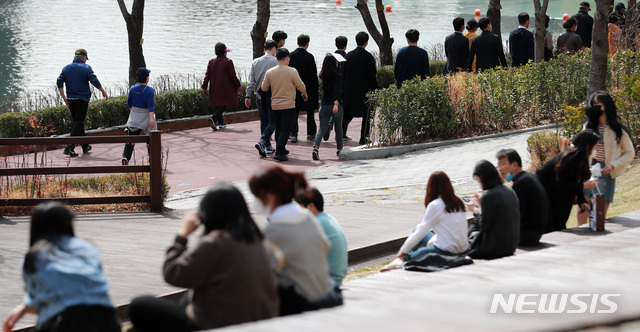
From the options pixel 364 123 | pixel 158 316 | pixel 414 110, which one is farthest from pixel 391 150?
pixel 158 316

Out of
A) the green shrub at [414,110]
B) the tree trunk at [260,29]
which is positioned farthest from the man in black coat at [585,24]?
the tree trunk at [260,29]

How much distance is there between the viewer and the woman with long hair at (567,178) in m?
7.66

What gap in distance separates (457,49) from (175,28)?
3469 centimetres

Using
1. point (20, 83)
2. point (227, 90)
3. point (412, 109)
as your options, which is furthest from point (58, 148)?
point (20, 83)

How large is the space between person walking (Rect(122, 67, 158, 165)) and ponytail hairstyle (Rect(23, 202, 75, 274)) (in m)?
7.64

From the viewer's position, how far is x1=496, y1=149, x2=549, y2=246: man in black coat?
712 centimetres

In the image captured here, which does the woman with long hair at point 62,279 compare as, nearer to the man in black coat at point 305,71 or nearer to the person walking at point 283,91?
the person walking at point 283,91

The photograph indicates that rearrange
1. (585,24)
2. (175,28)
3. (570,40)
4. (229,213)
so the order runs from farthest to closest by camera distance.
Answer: (175,28)
(585,24)
(570,40)
(229,213)

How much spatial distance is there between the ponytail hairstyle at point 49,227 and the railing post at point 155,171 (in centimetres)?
509

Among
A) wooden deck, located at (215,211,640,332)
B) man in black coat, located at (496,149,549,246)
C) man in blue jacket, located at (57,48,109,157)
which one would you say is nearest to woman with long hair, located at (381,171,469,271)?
wooden deck, located at (215,211,640,332)

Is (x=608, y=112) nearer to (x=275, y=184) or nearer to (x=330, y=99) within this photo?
(x=275, y=184)

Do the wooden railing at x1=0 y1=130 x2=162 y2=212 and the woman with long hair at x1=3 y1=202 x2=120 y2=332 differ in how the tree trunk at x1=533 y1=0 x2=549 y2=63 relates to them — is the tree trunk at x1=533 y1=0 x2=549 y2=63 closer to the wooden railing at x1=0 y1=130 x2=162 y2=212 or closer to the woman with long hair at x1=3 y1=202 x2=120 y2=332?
the wooden railing at x1=0 y1=130 x2=162 y2=212

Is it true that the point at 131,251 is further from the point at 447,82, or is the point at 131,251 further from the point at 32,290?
the point at 447,82

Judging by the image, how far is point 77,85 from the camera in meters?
13.3
